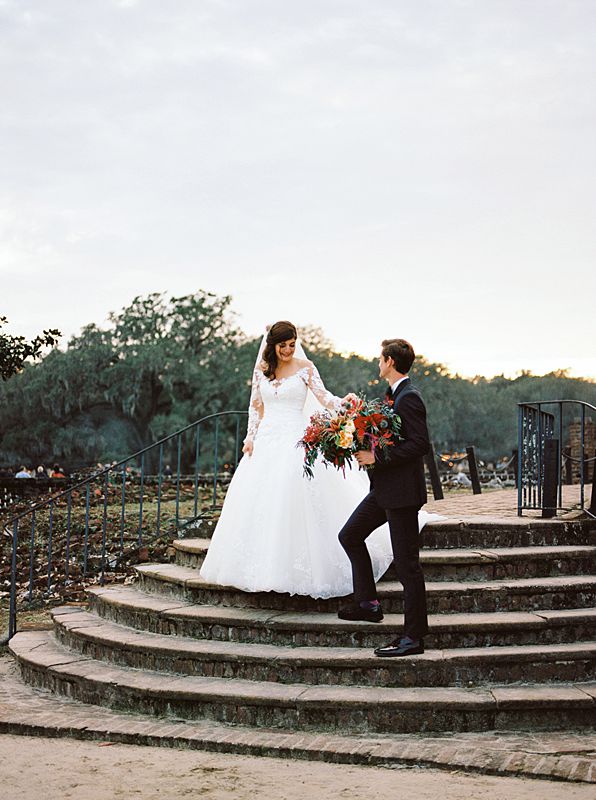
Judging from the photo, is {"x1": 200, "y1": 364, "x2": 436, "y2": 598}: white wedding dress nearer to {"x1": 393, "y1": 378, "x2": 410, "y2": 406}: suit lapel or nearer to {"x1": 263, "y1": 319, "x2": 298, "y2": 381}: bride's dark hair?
{"x1": 263, "y1": 319, "x2": 298, "y2": 381}: bride's dark hair

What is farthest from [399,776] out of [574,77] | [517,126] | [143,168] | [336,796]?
[143,168]

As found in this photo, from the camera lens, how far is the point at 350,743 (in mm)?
5141

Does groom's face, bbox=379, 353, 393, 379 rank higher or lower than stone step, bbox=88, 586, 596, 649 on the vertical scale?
higher

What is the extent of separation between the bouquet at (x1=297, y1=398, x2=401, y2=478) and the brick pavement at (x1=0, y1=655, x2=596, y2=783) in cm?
177

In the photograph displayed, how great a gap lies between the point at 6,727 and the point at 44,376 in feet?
117

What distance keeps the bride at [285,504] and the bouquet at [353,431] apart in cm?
50

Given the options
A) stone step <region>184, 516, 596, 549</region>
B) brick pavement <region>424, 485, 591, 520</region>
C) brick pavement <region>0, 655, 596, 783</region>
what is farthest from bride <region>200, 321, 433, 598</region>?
brick pavement <region>424, 485, 591, 520</region>

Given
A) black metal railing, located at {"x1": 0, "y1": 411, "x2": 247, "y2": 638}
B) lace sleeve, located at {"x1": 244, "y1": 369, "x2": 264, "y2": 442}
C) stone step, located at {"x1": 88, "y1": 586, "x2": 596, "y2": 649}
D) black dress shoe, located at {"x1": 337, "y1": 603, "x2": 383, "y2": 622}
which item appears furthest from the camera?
black metal railing, located at {"x1": 0, "y1": 411, "x2": 247, "y2": 638}

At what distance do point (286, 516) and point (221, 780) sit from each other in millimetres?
2273

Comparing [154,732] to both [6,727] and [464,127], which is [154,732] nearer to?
[6,727]

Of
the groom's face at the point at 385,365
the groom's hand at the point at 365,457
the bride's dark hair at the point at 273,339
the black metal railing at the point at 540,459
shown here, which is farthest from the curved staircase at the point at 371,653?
the bride's dark hair at the point at 273,339

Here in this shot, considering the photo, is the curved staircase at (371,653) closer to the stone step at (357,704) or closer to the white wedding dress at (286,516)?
the stone step at (357,704)

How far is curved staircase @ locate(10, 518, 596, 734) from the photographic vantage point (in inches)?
214

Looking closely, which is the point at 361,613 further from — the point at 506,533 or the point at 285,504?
the point at 506,533
